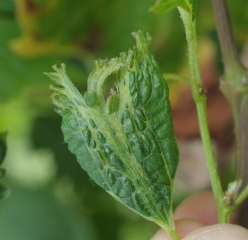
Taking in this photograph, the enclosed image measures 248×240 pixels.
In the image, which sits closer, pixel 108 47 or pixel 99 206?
pixel 108 47

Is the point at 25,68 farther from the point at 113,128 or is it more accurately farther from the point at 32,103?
the point at 113,128

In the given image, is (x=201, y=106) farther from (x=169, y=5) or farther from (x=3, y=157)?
(x=3, y=157)

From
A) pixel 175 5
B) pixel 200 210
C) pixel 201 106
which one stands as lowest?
pixel 200 210

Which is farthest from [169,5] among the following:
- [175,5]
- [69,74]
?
[69,74]

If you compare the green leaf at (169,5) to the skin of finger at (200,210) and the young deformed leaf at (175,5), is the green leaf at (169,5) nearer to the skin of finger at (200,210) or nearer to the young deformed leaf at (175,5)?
the young deformed leaf at (175,5)

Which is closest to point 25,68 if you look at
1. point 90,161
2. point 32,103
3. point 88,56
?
point 88,56

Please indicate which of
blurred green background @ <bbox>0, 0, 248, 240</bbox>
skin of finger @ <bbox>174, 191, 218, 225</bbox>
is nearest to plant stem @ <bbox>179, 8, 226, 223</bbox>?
skin of finger @ <bbox>174, 191, 218, 225</bbox>
